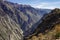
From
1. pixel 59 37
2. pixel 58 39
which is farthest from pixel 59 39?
pixel 59 37

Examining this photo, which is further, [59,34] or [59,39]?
[59,34]

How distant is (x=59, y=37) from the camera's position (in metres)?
23.9

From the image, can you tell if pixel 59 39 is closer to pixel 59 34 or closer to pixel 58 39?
pixel 58 39

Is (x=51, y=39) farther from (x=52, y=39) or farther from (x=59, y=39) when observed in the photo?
(x=59, y=39)

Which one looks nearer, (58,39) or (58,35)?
(58,39)

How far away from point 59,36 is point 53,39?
3.28 ft

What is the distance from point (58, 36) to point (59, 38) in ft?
3.42

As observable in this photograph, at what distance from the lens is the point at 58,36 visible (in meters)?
24.3

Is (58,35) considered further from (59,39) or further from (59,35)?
(59,39)

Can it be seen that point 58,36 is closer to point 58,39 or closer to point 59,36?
point 59,36

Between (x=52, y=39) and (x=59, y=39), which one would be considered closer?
(x=59, y=39)

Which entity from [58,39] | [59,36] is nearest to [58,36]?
[59,36]

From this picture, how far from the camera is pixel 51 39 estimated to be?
949 inches

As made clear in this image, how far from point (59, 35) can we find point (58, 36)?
0.23 meters
